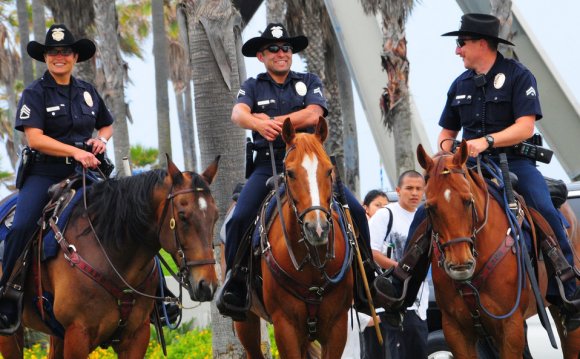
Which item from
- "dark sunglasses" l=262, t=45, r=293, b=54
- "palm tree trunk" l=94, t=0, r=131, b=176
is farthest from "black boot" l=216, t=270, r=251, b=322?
"palm tree trunk" l=94, t=0, r=131, b=176

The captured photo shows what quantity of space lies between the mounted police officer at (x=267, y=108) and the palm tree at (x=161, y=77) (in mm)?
20434

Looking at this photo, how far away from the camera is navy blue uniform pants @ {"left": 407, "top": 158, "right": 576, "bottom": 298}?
28.8 feet

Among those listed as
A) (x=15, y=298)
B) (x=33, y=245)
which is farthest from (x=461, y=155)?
(x=15, y=298)

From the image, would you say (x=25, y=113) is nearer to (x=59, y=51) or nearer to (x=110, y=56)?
(x=59, y=51)

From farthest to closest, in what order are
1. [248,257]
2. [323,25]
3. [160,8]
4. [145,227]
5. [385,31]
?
1. [160,8]
2. [323,25]
3. [385,31]
4. [248,257]
5. [145,227]

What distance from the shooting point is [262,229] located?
8.66 m

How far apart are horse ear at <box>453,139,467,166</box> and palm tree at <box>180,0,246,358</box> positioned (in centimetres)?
428

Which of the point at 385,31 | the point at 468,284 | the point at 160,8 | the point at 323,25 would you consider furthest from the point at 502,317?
the point at 160,8

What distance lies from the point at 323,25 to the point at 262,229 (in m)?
19.2

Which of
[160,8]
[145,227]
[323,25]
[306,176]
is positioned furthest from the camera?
[160,8]

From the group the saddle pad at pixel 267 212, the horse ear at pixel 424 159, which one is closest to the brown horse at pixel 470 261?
the horse ear at pixel 424 159

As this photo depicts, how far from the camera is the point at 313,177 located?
7699 millimetres

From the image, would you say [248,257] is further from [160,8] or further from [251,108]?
[160,8]

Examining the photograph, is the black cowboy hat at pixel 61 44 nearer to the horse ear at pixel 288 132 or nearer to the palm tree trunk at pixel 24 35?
the horse ear at pixel 288 132
